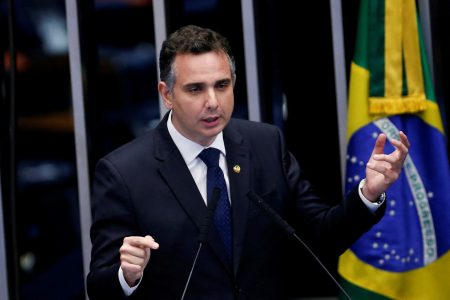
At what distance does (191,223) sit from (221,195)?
13cm

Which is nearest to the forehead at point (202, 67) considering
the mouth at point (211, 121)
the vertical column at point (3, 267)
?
the mouth at point (211, 121)

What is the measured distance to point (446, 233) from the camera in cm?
325

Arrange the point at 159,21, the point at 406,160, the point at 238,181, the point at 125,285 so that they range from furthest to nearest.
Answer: the point at 159,21
the point at 406,160
the point at 238,181
the point at 125,285

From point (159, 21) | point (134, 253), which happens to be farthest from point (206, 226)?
point (159, 21)

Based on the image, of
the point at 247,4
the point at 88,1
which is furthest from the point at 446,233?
the point at 88,1

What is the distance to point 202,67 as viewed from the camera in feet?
7.28

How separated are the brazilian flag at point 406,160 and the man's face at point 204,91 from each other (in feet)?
4.03

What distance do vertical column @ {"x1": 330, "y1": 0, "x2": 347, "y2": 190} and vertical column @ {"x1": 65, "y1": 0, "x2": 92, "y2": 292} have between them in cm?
128

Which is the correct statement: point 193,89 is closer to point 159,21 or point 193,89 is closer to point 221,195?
point 221,195

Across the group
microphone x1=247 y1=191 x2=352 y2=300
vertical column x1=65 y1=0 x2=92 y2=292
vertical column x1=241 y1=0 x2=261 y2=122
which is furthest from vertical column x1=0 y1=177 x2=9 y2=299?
microphone x1=247 y1=191 x2=352 y2=300

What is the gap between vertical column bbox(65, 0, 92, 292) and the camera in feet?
12.9

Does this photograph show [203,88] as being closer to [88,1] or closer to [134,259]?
[134,259]

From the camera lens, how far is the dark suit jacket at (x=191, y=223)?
2223 millimetres

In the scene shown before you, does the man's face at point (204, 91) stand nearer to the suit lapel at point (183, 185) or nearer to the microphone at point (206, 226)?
the suit lapel at point (183, 185)
